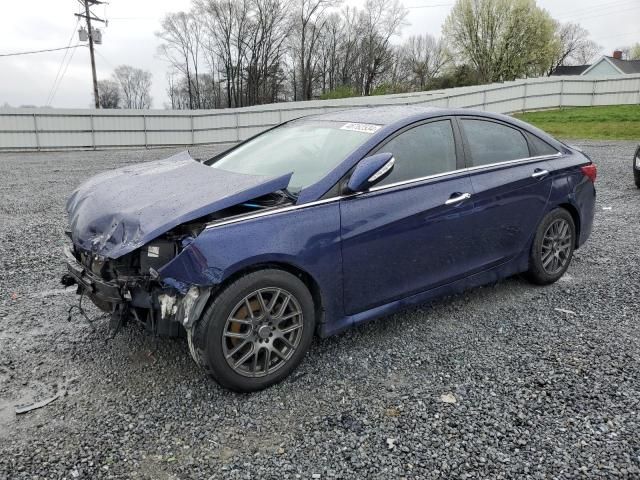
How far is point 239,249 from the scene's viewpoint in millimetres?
2652

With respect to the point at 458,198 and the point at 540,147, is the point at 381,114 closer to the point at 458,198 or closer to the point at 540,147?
the point at 458,198

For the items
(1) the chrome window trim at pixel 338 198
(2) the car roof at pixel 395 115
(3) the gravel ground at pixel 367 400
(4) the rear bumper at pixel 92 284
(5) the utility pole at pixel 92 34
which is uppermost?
(5) the utility pole at pixel 92 34

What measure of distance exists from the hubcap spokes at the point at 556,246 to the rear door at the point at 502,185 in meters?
0.26

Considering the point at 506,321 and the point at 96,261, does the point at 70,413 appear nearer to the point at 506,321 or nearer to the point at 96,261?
the point at 96,261

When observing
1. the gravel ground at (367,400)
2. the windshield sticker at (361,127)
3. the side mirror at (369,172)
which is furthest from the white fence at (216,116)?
the side mirror at (369,172)

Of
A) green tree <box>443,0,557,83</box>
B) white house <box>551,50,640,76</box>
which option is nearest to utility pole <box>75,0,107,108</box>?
green tree <box>443,0,557,83</box>

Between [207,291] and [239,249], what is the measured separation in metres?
0.29

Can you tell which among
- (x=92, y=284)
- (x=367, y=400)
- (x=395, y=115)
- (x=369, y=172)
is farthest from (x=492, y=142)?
(x=92, y=284)

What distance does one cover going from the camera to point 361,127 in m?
3.51

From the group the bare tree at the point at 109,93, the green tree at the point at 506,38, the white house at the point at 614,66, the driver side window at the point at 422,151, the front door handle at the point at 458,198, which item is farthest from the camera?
the bare tree at the point at 109,93

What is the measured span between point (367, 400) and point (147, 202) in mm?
1730

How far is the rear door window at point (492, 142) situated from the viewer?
3.81 metres

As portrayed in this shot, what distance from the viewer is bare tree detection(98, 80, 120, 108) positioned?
65.9 m

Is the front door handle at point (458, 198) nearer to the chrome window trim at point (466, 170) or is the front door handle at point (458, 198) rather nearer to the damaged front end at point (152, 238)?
the chrome window trim at point (466, 170)
